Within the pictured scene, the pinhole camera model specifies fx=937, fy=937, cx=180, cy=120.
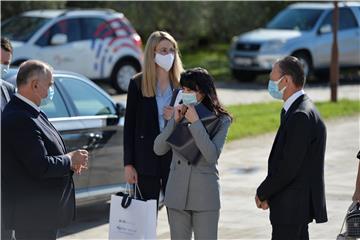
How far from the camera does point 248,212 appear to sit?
9.91 metres

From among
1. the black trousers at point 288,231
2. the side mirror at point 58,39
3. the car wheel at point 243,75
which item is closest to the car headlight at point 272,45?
the car wheel at point 243,75

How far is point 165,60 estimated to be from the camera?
7207mm

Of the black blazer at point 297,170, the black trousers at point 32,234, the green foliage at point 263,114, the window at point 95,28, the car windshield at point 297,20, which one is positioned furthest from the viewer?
the car windshield at point 297,20

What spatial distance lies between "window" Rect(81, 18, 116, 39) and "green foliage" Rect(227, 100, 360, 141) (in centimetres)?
397

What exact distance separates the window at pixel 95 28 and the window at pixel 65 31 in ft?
0.50

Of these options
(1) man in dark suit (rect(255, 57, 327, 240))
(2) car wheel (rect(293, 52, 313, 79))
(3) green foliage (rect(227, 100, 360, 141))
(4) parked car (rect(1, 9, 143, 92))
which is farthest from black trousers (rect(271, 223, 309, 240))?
(2) car wheel (rect(293, 52, 313, 79))

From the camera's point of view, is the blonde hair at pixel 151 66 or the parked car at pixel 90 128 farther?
the parked car at pixel 90 128

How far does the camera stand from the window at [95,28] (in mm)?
20719

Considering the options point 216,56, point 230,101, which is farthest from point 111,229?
point 216,56

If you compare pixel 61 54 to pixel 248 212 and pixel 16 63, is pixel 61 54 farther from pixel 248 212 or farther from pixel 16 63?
pixel 248 212

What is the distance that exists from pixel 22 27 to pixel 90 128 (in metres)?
11.8

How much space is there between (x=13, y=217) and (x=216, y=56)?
26.4m

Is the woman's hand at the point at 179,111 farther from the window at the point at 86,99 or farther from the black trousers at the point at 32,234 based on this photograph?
the window at the point at 86,99

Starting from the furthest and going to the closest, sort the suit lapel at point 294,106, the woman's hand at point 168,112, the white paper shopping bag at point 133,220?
the woman's hand at point 168,112
the white paper shopping bag at point 133,220
the suit lapel at point 294,106
